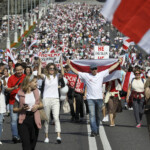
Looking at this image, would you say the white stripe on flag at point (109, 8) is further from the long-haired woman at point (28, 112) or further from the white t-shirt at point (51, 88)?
the white t-shirt at point (51, 88)

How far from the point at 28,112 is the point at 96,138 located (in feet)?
12.5

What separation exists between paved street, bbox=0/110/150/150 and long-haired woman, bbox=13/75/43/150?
2042mm

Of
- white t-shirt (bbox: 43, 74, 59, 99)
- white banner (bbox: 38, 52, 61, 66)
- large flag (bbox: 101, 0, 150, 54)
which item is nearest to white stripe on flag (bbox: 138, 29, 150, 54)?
large flag (bbox: 101, 0, 150, 54)

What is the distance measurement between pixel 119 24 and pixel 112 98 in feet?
34.9

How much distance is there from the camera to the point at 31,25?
299 feet

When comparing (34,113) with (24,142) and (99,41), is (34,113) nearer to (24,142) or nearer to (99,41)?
(24,142)

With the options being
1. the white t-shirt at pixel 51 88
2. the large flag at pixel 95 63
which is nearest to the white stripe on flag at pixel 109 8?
the white t-shirt at pixel 51 88

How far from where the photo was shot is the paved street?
35.2 feet

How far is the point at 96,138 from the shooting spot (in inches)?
477

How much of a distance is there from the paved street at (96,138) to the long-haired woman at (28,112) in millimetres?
2042

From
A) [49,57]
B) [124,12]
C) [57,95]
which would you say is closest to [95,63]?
[57,95]

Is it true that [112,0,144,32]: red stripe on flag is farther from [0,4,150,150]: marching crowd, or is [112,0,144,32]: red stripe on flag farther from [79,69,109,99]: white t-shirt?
[79,69,109,99]: white t-shirt

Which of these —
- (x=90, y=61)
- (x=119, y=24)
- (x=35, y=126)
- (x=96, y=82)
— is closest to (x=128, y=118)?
(x=90, y=61)

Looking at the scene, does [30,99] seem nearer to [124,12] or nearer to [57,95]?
[57,95]
